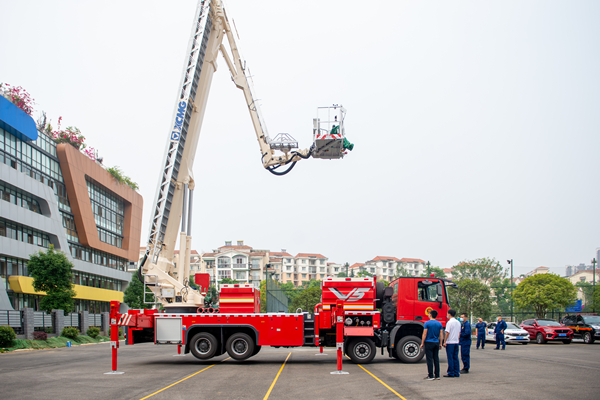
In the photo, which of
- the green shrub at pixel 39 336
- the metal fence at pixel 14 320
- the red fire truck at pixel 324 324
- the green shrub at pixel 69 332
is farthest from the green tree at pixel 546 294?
the metal fence at pixel 14 320

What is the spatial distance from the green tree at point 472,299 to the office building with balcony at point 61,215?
36.4m

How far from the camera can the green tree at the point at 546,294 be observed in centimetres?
4316

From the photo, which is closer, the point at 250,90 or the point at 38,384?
the point at 38,384

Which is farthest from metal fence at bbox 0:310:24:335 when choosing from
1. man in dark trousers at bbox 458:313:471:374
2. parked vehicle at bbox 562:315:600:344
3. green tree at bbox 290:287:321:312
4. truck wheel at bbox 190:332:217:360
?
green tree at bbox 290:287:321:312

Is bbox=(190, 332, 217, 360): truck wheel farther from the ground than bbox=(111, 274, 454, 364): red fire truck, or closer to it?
closer to it

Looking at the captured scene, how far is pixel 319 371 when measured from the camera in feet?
50.1

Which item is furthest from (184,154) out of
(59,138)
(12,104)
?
(59,138)

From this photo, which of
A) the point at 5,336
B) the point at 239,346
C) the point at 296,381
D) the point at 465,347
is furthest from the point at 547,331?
the point at 5,336

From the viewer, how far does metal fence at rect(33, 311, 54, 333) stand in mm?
37188

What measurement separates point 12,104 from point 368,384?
39.5m

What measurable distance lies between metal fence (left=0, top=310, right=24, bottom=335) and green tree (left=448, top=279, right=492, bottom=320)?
1341 inches

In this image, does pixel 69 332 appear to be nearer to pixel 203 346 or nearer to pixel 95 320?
pixel 95 320

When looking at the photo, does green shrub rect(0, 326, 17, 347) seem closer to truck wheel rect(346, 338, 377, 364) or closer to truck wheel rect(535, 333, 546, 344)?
truck wheel rect(346, 338, 377, 364)

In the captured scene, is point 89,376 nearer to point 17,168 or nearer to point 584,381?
point 584,381
